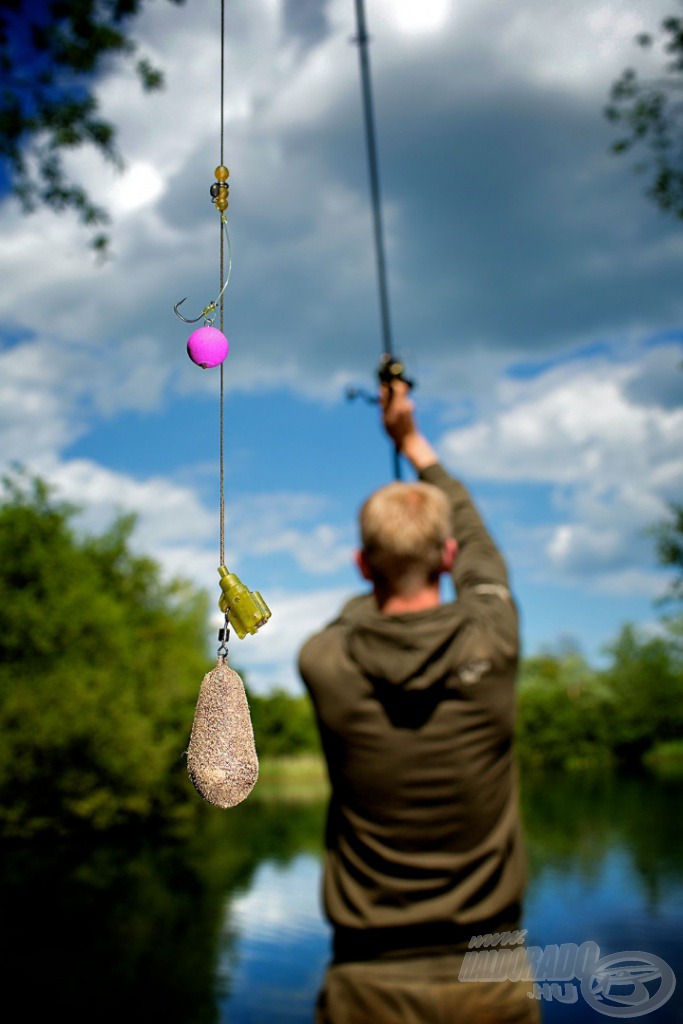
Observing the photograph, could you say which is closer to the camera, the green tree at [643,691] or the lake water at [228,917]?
the lake water at [228,917]

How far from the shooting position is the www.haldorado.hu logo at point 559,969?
1.50 metres

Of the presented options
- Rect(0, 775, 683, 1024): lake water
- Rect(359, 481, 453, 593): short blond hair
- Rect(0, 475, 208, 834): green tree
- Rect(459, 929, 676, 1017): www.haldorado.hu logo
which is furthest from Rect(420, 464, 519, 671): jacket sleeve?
Rect(0, 475, 208, 834): green tree

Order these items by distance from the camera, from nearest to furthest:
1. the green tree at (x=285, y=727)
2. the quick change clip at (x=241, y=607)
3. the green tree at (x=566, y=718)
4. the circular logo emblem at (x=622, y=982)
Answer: the quick change clip at (x=241, y=607), the circular logo emblem at (x=622, y=982), the green tree at (x=285, y=727), the green tree at (x=566, y=718)

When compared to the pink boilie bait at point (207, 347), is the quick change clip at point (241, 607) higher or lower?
lower

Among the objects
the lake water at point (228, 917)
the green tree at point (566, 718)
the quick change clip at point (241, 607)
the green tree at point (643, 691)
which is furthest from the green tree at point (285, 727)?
the quick change clip at point (241, 607)

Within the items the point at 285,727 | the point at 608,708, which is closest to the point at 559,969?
the point at 285,727

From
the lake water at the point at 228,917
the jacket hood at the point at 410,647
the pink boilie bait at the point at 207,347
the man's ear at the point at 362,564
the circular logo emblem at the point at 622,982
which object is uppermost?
the pink boilie bait at the point at 207,347

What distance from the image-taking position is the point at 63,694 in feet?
71.1

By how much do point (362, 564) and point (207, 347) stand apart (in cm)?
57

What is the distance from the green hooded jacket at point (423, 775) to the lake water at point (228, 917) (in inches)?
404

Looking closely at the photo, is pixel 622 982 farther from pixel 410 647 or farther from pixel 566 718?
pixel 566 718

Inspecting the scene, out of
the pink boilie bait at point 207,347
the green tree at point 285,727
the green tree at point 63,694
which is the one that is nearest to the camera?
the pink boilie bait at point 207,347

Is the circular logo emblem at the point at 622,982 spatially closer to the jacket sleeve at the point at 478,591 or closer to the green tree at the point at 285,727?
the jacket sleeve at the point at 478,591

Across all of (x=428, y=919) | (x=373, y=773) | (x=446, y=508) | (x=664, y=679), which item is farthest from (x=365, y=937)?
(x=664, y=679)
